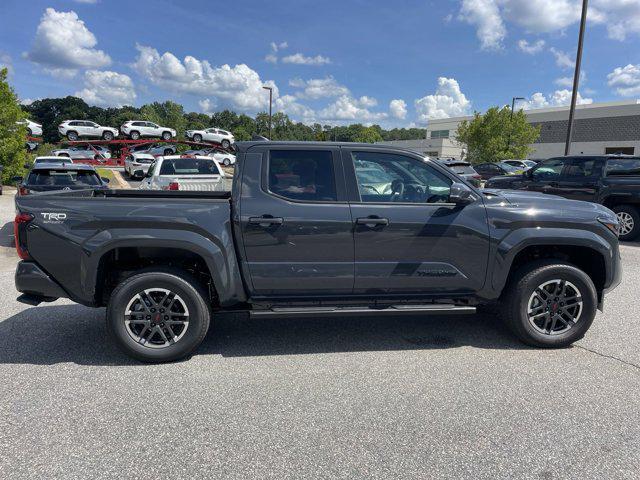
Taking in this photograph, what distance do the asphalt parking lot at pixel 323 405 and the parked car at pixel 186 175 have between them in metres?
6.28

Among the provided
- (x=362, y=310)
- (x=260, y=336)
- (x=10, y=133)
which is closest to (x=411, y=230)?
(x=362, y=310)

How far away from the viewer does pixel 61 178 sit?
9312mm

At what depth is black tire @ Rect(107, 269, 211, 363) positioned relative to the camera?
3.75m

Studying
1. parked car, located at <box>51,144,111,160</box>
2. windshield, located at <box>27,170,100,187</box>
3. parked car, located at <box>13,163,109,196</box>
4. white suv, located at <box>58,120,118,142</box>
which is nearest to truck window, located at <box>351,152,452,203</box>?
parked car, located at <box>13,163,109,196</box>

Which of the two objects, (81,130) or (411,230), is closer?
(411,230)

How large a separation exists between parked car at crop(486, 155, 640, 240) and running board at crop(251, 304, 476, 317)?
7.88m

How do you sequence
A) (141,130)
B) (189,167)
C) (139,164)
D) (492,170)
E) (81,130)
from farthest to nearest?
(141,130) < (81,130) < (492,170) < (139,164) < (189,167)

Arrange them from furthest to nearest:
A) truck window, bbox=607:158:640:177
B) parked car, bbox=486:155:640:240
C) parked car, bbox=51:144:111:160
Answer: parked car, bbox=51:144:111:160 < truck window, bbox=607:158:640:177 < parked car, bbox=486:155:640:240

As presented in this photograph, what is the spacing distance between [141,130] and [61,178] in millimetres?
29248

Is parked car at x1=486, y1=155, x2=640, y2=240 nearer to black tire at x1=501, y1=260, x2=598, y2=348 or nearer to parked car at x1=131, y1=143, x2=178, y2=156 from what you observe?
black tire at x1=501, y1=260, x2=598, y2=348

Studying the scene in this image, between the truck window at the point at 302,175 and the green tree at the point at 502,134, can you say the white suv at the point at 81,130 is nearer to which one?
the green tree at the point at 502,134

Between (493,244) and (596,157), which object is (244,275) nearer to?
(493,244)

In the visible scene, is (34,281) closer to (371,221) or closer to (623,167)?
(371,221)

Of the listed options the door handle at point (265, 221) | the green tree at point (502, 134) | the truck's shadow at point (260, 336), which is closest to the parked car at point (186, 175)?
the truck's shadow at point (260, 336)
